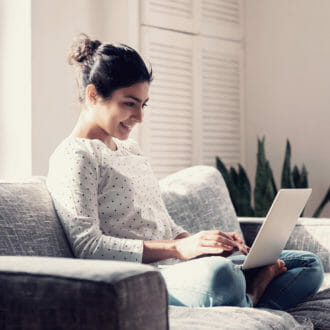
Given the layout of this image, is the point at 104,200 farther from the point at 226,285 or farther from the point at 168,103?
the point at 168,103

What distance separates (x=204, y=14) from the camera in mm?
3951

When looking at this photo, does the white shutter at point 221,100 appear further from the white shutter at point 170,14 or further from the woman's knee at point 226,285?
the woman's knee at point 226,285

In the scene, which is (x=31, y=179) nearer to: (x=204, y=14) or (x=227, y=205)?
(x=227, y=205)

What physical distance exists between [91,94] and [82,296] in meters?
0.99

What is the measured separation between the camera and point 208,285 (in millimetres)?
1590

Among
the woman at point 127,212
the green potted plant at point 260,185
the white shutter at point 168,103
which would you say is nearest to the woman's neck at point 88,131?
the woman at point 127,212

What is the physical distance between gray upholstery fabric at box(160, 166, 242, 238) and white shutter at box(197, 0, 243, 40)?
66.2 inches

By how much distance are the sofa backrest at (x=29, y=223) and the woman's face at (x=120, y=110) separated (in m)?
0.28

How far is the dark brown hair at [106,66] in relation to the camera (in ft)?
6.47

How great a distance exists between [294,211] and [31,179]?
2.44 feet

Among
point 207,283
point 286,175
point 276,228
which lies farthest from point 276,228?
point 286,175

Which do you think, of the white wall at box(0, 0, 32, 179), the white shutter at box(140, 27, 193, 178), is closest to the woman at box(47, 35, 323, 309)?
the white wall at box(0, 0, 32, 179)

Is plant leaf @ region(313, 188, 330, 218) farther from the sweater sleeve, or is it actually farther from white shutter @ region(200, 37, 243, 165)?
the sweater sleeve

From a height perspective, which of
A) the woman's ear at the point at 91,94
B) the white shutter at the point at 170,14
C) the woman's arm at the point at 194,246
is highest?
the white shutter at the point at 170,14
